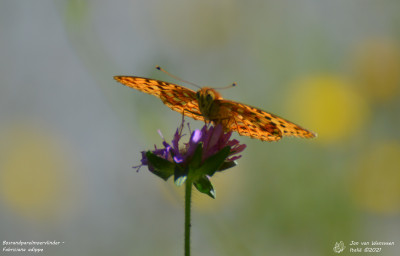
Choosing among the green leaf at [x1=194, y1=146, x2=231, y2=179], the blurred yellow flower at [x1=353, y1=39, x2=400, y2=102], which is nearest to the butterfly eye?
the green leaf at [x1=194, y1=146, x2=231, y2=179]

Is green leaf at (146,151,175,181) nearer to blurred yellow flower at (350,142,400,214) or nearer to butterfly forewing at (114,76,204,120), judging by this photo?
butterfly forewing at (114,76,204,120)

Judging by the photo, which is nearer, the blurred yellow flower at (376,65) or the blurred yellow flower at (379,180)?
the blurred yellow flower at (379,180)

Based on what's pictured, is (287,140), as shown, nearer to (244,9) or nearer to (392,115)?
(392,115)

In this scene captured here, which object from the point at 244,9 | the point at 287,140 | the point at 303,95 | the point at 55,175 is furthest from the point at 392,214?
the point at 55,175

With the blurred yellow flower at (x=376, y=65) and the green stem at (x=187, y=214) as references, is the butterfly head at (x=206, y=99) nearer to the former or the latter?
the green stem at (x=187, y=214)

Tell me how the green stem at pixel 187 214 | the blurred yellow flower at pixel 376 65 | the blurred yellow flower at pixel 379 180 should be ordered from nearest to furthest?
1. the green stem at pixel 187 214
2. the blurred yellow flower at pixel 379 180
3. the blurred yellow flower at pixel 376 65

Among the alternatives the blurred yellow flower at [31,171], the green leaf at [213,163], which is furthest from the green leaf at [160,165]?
the blurred yellow flower at [31,171]

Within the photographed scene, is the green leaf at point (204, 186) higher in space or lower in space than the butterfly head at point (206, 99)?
lower
